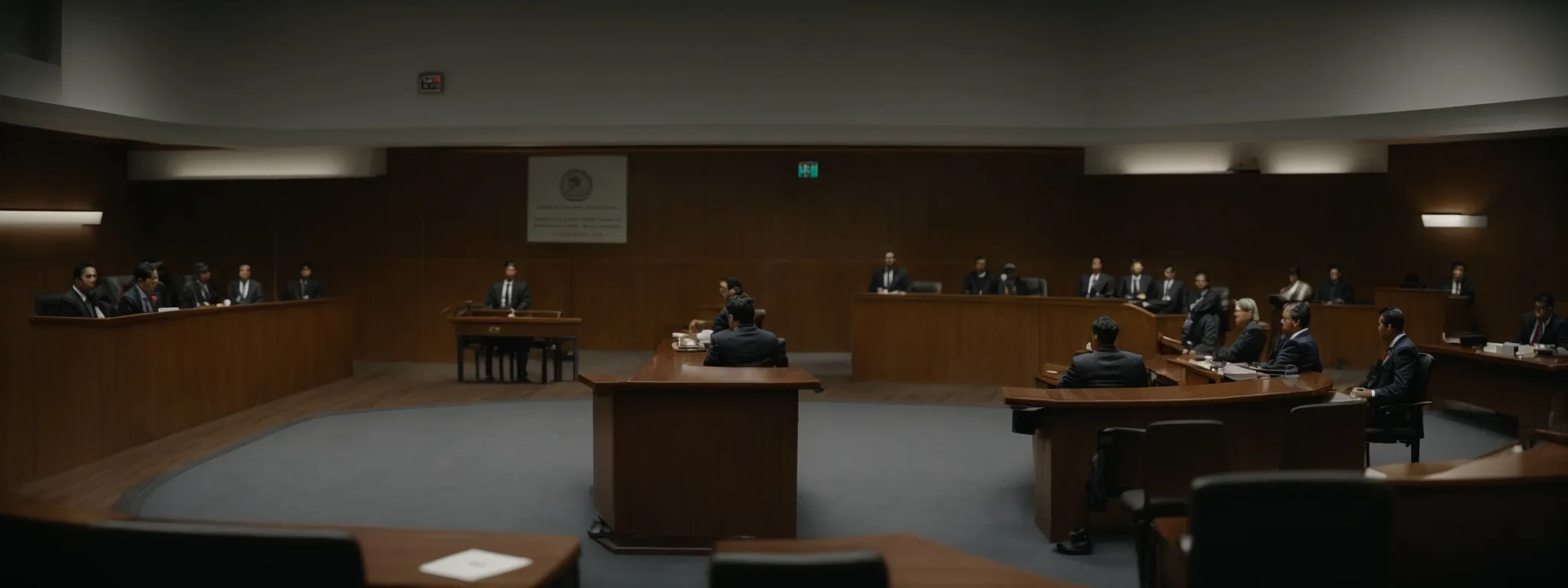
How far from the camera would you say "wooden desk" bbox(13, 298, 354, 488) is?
23.2ft

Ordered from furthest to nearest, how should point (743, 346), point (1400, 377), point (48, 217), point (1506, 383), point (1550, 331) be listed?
point (48, 217) → point (1550, 331) → point (1506, 383) → point (1400, 377) → point (743, 346)

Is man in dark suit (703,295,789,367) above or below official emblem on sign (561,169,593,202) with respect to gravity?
below

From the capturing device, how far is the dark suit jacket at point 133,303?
28.3 ft

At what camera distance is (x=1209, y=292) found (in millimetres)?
8562

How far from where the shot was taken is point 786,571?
225cm

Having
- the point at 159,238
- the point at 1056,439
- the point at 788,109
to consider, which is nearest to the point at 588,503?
the point at 1056,439

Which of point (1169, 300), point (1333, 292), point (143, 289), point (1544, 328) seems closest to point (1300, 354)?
point (1169, 300)

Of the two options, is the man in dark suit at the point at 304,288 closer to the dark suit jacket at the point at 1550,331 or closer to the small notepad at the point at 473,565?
the small notepad at the point at 473,565

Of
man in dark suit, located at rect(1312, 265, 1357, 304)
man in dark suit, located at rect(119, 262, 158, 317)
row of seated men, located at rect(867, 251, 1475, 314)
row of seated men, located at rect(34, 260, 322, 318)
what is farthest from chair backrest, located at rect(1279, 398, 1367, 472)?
man in dark suit, located at rect(1312, 265, 1357, 304)

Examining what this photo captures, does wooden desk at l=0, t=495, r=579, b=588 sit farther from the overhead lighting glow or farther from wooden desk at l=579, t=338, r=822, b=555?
the overhead lighting glow

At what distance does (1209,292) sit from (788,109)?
4.67 metres

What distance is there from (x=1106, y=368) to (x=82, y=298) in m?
7.57

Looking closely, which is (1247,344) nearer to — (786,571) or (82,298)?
(786,571)

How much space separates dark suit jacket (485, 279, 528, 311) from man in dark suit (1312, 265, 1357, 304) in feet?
31.7
